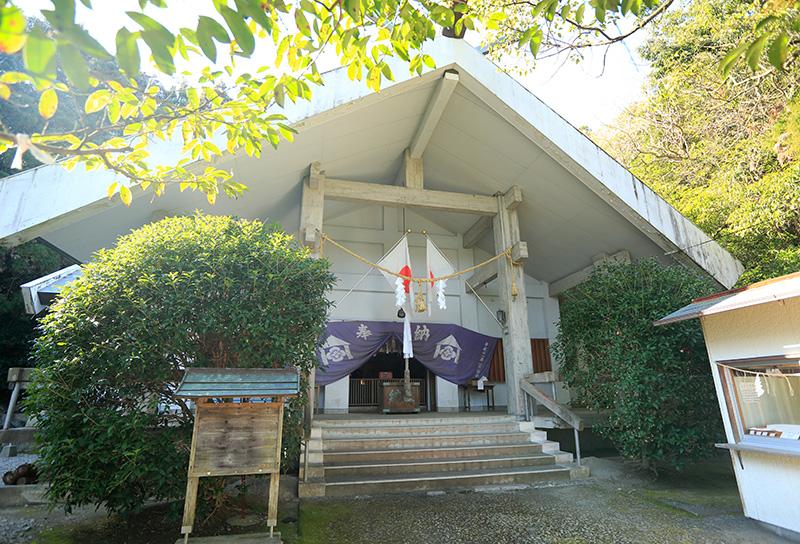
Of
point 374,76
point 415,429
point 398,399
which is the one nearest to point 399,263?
point 398,399

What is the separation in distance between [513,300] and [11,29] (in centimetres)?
695

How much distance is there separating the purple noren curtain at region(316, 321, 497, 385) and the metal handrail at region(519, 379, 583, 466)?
7.21 feet

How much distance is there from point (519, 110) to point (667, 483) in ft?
17.3

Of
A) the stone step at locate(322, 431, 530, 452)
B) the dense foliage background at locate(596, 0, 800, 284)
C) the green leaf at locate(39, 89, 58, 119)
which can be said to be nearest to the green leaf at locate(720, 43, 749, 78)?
the green leaf at locate(39, 89, 58, 119)

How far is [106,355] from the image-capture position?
127 inches

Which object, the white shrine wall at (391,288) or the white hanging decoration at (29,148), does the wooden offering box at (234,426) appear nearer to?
the white hanging decoration at (29,148)

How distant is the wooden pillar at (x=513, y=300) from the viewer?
6.84 metres

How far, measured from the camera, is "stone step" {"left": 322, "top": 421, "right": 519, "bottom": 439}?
5.57m

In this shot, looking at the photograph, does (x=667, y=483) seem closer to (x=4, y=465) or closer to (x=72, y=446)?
(x=72, y=446)

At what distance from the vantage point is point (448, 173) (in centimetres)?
829

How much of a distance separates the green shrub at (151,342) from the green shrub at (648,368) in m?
3.47

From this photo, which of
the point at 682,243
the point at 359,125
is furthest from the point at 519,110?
the point at 682,243

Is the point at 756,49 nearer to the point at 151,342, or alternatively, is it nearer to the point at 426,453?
the point at 151,342

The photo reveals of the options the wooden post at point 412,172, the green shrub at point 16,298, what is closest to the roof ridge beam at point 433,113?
the wooden post at point 412,172
